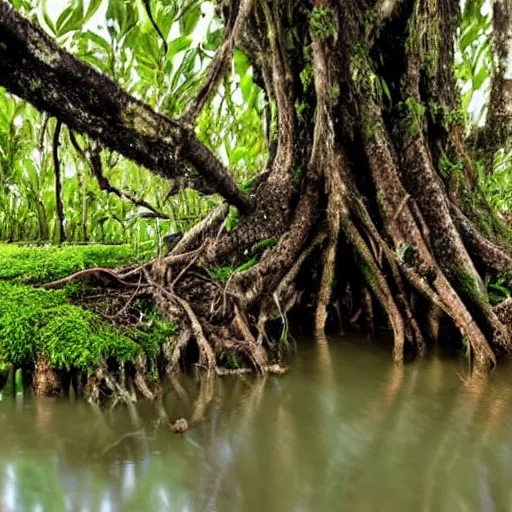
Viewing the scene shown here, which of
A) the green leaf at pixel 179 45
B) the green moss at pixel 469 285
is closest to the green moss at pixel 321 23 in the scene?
the green leaf at pixel 179 45

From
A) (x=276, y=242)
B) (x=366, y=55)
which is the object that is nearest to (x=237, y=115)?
(x=366, y=55)

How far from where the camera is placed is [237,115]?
492 cm

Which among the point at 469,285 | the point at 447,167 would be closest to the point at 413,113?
the point at 447,167

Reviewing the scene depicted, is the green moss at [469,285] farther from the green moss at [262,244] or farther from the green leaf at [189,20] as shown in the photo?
the green leaf at [189,20]

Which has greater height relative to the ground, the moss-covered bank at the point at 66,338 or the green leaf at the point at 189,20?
the green leaf at the point at 189,20

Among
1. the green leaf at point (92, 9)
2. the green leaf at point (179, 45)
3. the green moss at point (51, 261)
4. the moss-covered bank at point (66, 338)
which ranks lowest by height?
the moss-covered bank at point (66, 338)

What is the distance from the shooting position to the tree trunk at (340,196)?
2.60m

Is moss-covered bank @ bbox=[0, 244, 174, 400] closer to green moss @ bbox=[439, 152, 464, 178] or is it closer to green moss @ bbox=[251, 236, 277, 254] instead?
green moss @ bbox=[251, 236, 277, 254]

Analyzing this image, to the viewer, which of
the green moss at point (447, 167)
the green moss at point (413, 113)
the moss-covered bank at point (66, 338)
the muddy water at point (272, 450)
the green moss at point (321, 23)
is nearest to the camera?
the muddy water at point (272, 450)

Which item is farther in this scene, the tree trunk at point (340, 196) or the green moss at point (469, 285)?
the green moss at point (469, 285)

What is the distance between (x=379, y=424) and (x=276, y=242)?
62.1 inches

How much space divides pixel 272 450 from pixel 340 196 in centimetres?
198

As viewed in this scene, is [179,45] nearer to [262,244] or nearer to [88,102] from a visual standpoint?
[262,244]

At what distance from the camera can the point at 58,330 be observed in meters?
2.14
